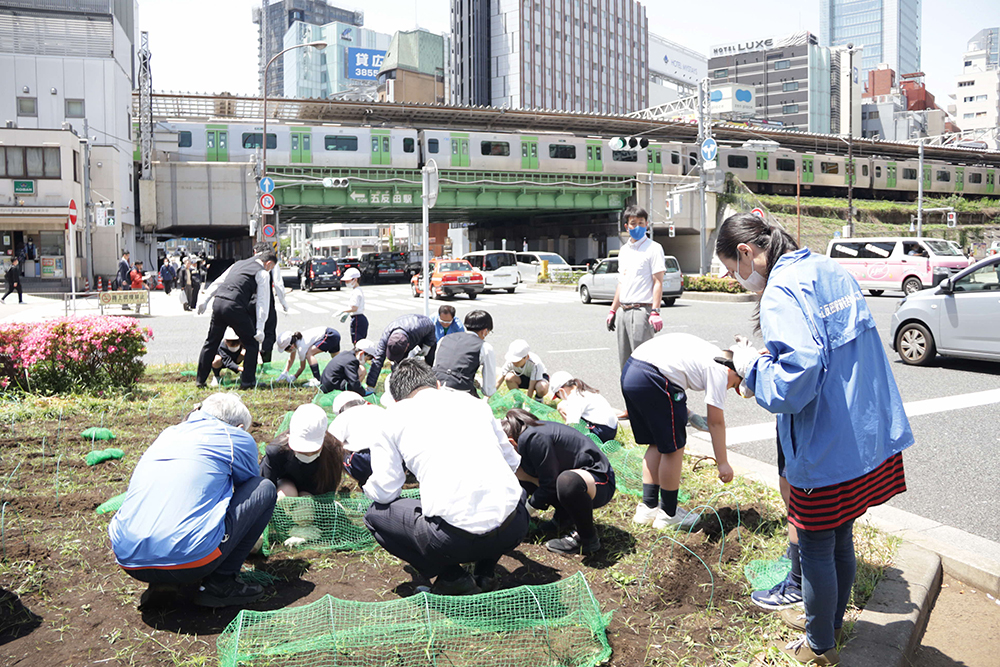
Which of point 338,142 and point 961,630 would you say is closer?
point 961,630

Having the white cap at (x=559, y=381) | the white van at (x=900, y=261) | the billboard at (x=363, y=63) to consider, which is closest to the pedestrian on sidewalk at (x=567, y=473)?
the white cap at (x=559, y=381)

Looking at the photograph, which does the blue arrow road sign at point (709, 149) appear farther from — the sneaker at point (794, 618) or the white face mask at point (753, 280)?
the sneaker at point (794, 618)

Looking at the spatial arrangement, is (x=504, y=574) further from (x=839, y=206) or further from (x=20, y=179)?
(x=839, y=206)

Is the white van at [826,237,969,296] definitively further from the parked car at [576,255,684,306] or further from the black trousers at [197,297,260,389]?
the black trousers at [197,297,260,389]

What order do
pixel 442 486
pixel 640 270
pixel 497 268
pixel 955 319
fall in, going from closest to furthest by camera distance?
pixel 442 486
pixel 640 270
pixel 955 319
pixel 497 268

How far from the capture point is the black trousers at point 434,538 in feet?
10.6

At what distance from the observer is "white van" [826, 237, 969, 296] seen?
24656 mm

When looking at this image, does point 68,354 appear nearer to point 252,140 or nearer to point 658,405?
point 658,405

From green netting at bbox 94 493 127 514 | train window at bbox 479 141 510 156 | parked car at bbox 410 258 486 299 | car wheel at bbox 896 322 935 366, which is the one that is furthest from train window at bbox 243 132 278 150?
green netting at bbox 94 493 127 514

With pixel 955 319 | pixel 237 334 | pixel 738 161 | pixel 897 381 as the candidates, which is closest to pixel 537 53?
pixel 738 161

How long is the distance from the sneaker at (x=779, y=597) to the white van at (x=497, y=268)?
26.1m

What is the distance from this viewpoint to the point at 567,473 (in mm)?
4004

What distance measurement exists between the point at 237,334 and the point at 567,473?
5779 mm

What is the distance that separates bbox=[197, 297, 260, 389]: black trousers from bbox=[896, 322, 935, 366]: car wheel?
8634 mm
